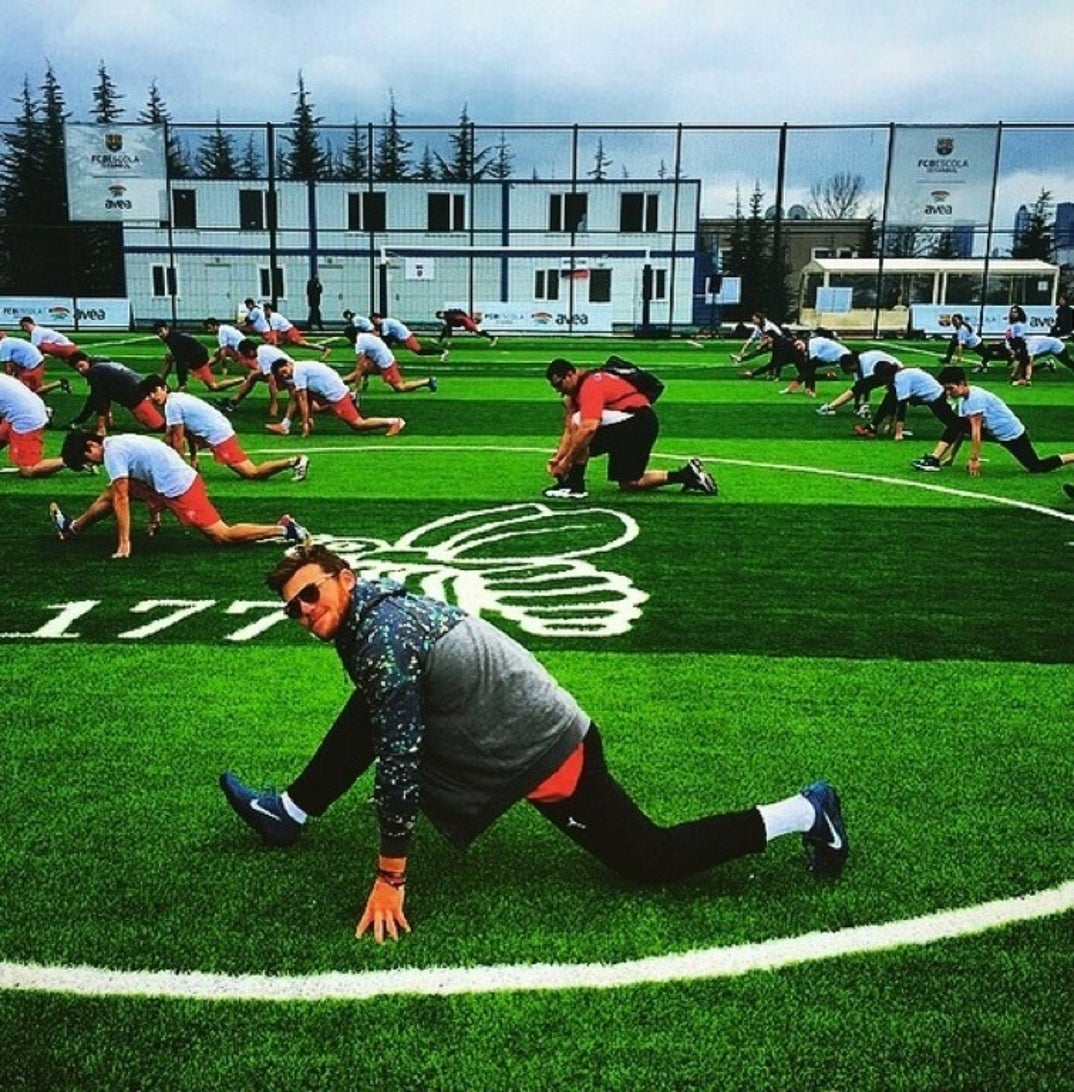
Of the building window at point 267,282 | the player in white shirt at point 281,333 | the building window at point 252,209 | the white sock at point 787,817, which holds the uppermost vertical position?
the building window at point 252,209

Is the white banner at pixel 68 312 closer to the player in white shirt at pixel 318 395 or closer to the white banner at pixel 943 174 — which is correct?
the white banner at pixel 943 174

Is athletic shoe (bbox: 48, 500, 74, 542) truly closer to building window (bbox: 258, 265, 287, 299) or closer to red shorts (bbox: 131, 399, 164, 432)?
red shorts (bbox: 131, 399, 164, 432)

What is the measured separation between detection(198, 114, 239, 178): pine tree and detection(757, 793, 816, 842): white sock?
176 feet

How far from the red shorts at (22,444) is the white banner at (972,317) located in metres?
41.7

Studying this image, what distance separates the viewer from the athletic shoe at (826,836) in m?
4.64

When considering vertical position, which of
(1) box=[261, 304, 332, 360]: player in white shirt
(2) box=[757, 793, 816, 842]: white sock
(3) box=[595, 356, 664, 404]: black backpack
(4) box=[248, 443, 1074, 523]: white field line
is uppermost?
(3) box=[595, 356, 664, 404]: black backpack

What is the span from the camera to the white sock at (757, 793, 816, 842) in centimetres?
454

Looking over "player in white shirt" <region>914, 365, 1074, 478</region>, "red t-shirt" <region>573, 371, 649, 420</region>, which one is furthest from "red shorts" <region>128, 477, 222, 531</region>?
"player in white shirt" <region>914, 365, 1074, 478</region>

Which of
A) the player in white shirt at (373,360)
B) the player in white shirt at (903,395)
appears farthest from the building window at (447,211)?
the player in white shirt at (903,395)

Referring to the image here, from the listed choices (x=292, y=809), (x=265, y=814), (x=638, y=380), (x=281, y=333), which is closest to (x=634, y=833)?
(x=292, y=809)

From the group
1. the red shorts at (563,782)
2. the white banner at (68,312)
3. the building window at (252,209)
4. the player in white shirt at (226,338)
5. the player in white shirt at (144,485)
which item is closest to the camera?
the red shorts at (563,782)

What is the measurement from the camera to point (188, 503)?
1051 centimetres

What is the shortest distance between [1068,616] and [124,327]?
49.3 meters

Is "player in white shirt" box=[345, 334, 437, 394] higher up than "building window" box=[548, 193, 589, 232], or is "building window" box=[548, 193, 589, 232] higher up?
"building window" box=[548, 193, 589, 232]
